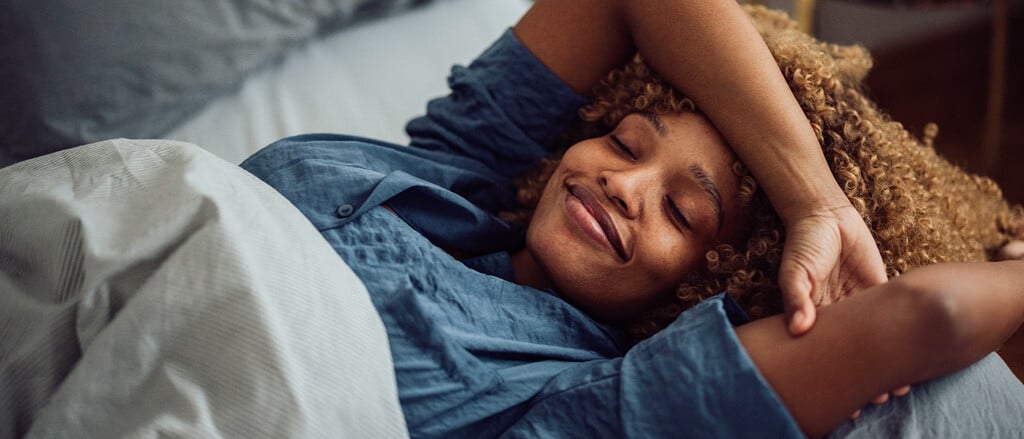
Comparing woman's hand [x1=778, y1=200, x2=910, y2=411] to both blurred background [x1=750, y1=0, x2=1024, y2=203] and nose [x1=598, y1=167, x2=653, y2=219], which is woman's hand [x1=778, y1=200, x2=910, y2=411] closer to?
nose [x1=598, y1=167, x2=653, y2=219]

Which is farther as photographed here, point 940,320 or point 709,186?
point 709,186

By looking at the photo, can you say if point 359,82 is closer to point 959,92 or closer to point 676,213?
point 676,213

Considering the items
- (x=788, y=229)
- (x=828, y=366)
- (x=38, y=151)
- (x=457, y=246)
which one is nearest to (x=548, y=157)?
(x=457, y=246)

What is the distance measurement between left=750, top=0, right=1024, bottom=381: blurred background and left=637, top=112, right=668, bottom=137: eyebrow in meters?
1.16

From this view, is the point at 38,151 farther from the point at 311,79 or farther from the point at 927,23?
the point at 927,23

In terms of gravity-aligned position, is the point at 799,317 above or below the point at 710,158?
below

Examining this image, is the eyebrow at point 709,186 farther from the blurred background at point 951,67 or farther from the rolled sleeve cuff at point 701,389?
the blurred background at point 951,67

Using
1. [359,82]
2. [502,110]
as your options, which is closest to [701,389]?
[502,110]

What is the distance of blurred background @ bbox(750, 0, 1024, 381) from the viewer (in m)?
1.84

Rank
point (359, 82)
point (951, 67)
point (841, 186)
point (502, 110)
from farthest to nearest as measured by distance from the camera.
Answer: point (951, 67) < point (359, 82) < point (502, 110) < point (841, 186)

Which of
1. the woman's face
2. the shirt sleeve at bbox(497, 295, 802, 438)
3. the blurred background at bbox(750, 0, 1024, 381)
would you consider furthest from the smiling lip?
the blurred background at bbox(750, 0, 1024, 381)

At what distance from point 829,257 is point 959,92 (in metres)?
1.78

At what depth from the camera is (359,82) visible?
49.1 inches

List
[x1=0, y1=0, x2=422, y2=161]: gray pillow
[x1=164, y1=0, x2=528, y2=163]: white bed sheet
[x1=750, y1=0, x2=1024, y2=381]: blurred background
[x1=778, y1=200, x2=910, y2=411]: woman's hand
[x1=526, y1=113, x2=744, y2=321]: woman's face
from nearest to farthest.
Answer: [x1=778, y1=200, x2=910, y2=411]: woman's hand, [x1=526, y1=113, x2=744, y2=321]: woman's face, [x1=0, y1=0, x2=422, y2=161]: gray pillow, [x1=164, y1=0, x2=528, y2=163]: white bed sheet, [x1=750, y1=0, x2=1024, y2=381]: blurred background
